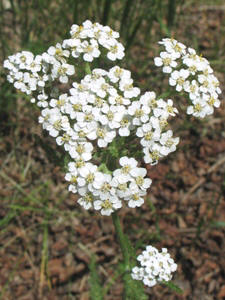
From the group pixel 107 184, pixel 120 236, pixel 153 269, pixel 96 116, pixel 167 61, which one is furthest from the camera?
pixel 120 236

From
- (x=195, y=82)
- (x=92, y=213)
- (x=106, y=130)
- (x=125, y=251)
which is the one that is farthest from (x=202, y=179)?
(x=106, y=130)

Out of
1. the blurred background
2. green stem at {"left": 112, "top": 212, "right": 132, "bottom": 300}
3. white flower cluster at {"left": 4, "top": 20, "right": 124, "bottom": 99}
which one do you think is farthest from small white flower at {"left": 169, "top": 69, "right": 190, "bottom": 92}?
green stem at {"left": 112, "top": 212, "right": 132, "bottom": 300}

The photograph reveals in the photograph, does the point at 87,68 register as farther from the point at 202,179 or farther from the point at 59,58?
the point at 202,179

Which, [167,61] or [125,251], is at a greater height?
[167,61]

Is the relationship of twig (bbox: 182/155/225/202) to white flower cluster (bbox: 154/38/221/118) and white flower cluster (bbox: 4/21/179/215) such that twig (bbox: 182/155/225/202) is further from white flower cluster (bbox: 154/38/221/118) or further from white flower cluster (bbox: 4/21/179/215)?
white flower cluster (bbox: 4/21/179/215)

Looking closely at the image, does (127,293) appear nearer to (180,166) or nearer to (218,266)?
(218,266)

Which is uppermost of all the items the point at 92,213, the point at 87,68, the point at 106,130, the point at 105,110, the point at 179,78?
the point at 87,68

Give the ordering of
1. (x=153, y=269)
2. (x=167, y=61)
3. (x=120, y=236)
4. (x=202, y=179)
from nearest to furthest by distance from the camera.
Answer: (x=153, y=269) < (x=167, y=61) < (x=120, y=236) < (x=202, y=179)

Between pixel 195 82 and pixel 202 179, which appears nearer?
pixel 195 82
